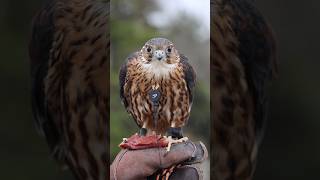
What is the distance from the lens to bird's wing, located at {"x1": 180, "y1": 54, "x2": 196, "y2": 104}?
315 centimetres

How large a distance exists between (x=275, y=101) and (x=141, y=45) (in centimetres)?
69

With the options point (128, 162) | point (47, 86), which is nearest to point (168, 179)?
point (128, 162)

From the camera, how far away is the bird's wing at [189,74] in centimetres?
315

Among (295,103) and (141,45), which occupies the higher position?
(141,45)

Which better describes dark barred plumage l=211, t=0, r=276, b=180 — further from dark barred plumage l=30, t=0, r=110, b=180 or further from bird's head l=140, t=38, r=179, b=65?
dark barred plumage l=30, t=0, r=110, b=180

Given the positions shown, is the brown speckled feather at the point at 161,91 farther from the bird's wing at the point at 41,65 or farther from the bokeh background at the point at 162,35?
the bird's wing at the point at 41,65

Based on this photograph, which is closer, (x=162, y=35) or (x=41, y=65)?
(x=162, y=35)

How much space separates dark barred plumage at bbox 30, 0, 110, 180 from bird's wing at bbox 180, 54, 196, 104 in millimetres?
345

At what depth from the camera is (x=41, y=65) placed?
3312 mm

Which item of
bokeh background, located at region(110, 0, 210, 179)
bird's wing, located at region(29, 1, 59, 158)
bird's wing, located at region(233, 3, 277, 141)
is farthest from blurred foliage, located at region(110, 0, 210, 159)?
bird's wing, located at region(29, 1, 59, 158)

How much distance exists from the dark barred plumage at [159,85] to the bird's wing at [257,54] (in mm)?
308

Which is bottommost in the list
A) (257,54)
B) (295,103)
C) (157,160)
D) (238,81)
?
(157,160)

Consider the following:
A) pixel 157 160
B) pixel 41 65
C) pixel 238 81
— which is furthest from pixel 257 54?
pixel 41 65

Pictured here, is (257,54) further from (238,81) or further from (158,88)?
(158,88)
